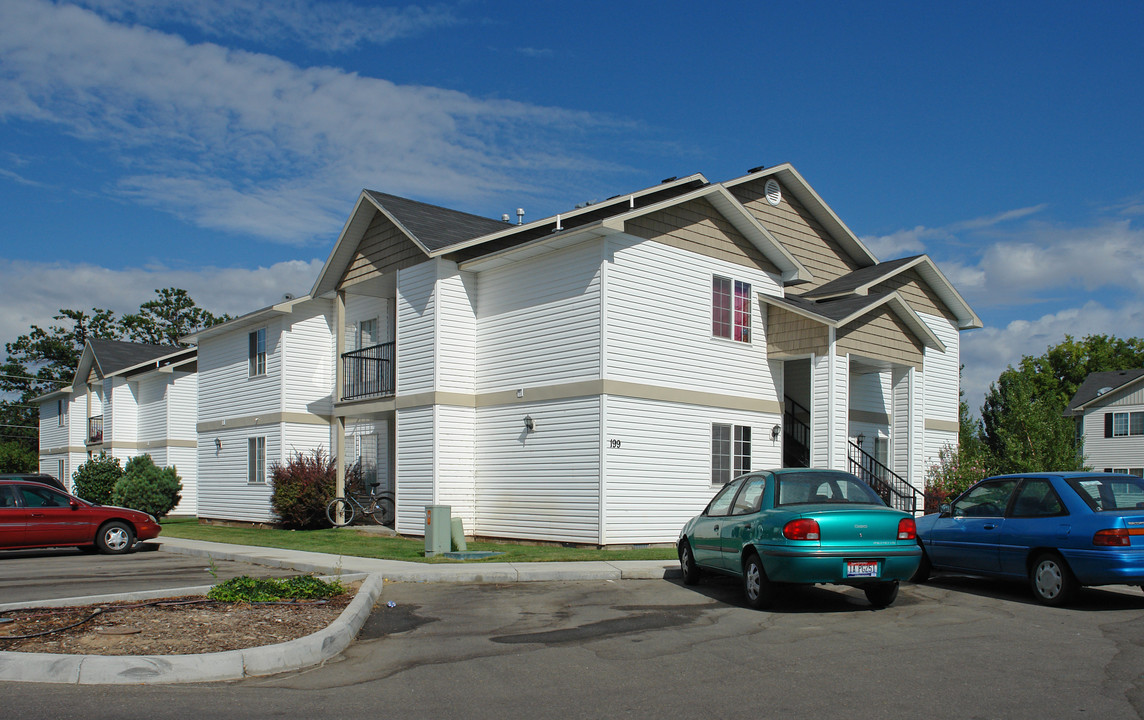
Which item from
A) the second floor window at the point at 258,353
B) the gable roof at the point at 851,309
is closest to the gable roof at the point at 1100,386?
the gable roof at the point at 851,309

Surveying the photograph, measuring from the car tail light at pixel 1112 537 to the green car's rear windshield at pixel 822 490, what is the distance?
2.18m

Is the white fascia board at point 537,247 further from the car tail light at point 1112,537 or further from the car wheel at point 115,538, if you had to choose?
the car tail light at point 1112,537

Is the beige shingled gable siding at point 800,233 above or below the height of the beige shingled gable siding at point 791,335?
above

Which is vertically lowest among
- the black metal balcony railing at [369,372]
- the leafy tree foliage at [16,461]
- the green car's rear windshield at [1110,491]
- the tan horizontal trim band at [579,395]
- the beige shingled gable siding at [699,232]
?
the leafy tree foliage at [16,461]

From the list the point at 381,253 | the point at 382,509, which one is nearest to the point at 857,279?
the point at 381,253

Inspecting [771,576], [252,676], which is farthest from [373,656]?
[771,576]

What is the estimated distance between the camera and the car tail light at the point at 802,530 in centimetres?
953

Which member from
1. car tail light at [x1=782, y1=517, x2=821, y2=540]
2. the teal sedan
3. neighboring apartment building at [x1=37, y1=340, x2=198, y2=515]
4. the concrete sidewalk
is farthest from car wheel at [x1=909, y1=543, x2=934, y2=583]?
neighboring apartment building at [x1=37, y1=340, x2=198, y2=515]

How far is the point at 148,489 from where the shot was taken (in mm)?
27953

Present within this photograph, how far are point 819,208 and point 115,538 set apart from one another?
60.3ft

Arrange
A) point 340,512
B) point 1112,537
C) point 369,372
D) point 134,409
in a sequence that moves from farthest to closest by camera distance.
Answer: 1. point 134,409
2. point 340,512
3. point 369,372
4. point 1112,537

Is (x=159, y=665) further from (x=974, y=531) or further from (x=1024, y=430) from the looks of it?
(x=1024, y=430)

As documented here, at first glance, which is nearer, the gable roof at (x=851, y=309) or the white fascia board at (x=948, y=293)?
the gable roof at (x=851, y=309)

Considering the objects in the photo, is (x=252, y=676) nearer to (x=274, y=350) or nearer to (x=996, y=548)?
(x=996, y=548)
